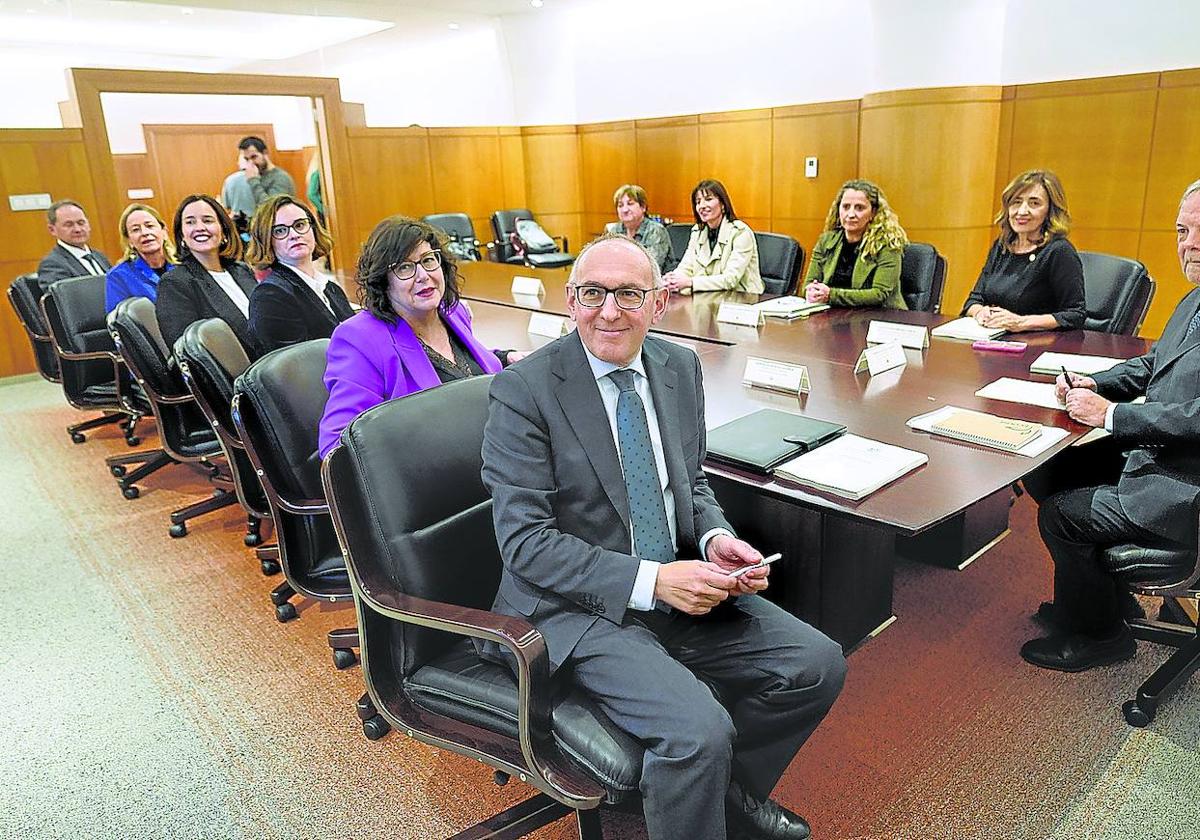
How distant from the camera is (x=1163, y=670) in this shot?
216cm

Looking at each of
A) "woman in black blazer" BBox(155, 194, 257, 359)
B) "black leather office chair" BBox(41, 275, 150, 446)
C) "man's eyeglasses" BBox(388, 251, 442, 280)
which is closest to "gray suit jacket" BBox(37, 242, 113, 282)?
"black leather office chair" BBox(41, 275, 150, 446)

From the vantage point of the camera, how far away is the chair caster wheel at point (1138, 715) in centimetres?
210

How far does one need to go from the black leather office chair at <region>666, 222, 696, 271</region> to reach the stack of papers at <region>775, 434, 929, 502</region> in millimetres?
3697

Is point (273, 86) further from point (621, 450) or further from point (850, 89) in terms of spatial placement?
point (621, 450)

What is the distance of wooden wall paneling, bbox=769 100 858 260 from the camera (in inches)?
266

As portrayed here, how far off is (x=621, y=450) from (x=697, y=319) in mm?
2295

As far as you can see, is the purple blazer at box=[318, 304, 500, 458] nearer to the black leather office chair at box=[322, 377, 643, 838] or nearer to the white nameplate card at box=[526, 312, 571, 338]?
the black leather office chair at box=[322, 377, 643, 838]

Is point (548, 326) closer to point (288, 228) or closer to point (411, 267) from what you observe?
point (288, 228)

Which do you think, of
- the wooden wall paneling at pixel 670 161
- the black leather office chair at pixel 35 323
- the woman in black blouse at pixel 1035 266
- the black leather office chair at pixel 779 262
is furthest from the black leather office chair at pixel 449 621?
the wooden wall paneling at pixel 670 161

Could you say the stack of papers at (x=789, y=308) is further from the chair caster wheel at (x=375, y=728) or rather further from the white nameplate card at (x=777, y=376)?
the chair caster wheel at (x=375, y=728)

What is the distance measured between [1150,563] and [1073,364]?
832mm

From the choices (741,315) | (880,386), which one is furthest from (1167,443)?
(741,315)

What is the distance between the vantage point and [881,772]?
1.99 metres

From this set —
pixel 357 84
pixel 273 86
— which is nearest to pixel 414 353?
pixel 273 86
